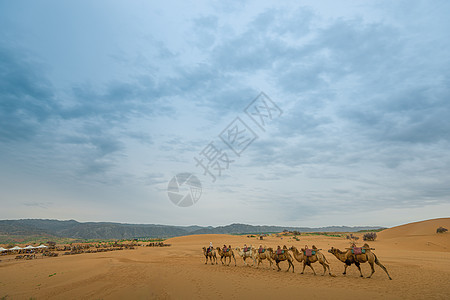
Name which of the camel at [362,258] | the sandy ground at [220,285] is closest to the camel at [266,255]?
the sandy ground at [220,285]

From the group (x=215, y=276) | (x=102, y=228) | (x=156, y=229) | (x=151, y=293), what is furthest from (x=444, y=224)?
(x=156, y=229)

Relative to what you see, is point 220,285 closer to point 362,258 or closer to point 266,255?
point 266,255

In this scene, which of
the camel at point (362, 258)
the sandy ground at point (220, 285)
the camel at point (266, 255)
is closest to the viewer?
the sandy ground at point (220, 285)

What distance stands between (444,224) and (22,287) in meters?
56.4

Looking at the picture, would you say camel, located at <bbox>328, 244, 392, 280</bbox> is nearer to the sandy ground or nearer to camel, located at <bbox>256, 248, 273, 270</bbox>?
the sandy ground

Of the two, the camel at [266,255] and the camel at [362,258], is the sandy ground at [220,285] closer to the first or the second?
the camel at [362,258]

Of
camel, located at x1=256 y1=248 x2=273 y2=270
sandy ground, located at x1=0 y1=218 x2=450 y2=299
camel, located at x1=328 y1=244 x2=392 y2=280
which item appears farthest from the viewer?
camel, located at x1=256 y1=248 x2=273 y2=270

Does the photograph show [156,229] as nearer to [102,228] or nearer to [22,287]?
[102,228]

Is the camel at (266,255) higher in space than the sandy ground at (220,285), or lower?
higher

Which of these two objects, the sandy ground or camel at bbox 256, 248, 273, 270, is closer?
the sandy ground

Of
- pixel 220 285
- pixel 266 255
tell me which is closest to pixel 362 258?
pixel 266 255

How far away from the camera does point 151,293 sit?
38.7 feet

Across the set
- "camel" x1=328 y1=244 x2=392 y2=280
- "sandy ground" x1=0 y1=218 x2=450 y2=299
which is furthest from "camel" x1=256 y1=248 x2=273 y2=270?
"camel" x1=328 y1=244 x2=392 y2=280

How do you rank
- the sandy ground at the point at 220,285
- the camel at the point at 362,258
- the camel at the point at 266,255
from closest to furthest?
the sandy ground at the point at 220,285, the camel at the point at 362,258, the camel at the point at 266,255
